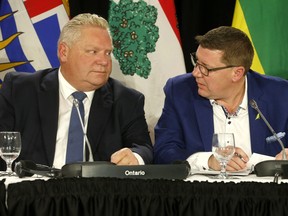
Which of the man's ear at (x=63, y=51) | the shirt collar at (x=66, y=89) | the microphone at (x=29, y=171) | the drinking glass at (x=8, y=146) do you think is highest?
the man's ear at (x=63, y=51)

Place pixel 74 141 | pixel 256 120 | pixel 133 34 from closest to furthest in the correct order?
pixel 74 141 → pixel 256 120 → pixel 133 34

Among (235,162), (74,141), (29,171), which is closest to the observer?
(29,171)

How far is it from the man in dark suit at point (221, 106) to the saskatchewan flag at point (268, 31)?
0.68 metres

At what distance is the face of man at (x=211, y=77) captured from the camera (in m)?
3.83

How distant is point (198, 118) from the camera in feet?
12.6

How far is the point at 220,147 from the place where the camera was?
2.90 metres

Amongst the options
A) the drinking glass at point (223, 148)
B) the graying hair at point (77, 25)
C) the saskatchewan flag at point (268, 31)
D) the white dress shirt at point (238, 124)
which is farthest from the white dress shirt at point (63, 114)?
the saskatchewan flag at point (268, 31)

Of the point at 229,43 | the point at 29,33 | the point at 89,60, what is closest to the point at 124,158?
the point at 89,60

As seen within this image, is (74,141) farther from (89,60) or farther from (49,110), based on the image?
(89,60)

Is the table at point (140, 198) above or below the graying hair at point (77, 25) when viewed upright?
below

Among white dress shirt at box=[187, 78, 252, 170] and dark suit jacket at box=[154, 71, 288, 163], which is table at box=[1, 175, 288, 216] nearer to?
dark suit jacket at box=[154, 71, 288, 163]

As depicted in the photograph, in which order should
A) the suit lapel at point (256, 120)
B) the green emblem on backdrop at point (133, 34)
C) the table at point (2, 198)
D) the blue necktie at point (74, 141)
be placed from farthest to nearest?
1. the green emblem on backdrop at point (133, 34)
2. the suit lapel at point (256, 120)
3. the blue necktie at point (74, 141)
4. the table at point (2, 198)

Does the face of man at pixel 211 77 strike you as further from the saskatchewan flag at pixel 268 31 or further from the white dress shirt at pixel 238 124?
the saskatchewan flag at pixel 268 31

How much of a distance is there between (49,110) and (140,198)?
1.61 metres
